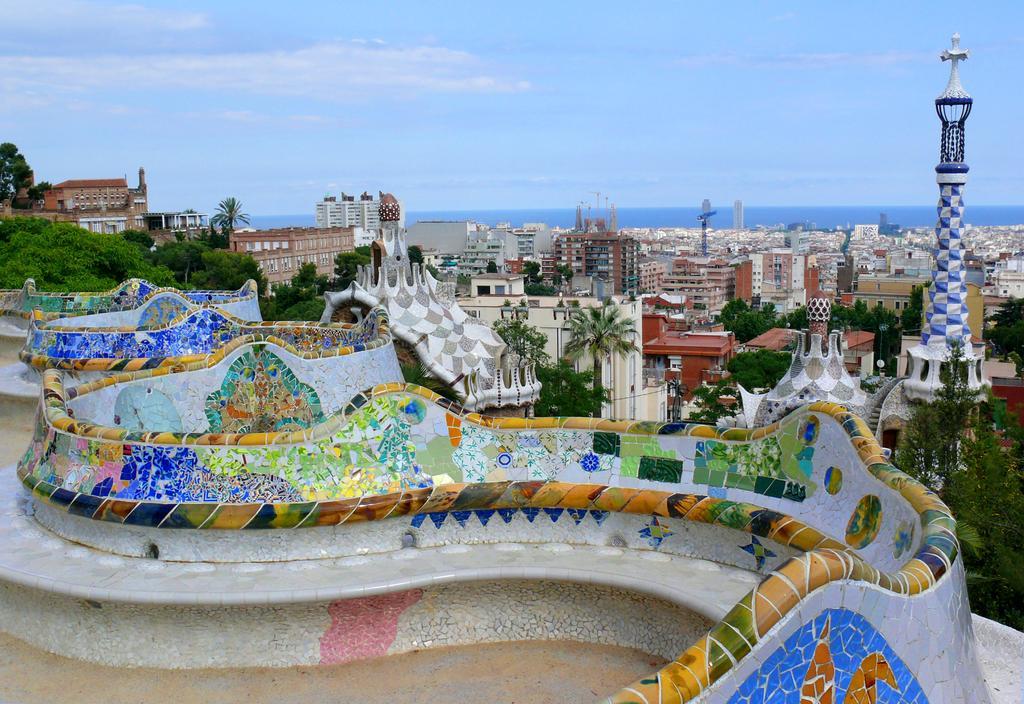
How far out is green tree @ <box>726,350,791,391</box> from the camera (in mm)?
38406

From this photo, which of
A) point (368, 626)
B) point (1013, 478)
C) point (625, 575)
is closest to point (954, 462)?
point (1013, 478)

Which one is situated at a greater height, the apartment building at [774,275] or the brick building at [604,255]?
the brick building at [604,255]

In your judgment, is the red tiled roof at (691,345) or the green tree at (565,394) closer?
the green tree at (565,394)

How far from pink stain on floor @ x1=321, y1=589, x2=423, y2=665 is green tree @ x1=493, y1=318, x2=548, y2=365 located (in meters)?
19.4

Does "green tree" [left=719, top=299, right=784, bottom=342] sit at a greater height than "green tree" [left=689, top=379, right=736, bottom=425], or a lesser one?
lesser

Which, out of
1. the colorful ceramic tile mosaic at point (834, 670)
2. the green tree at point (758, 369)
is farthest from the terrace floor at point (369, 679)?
the green tree at point (758, 369)

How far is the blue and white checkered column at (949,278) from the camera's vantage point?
20484 mm

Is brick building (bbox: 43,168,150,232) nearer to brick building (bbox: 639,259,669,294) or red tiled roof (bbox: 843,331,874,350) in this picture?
red tiled roof (bbox: 843,331,874,350)

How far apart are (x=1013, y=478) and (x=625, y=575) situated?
6497mm

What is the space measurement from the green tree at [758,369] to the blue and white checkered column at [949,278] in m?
16.6

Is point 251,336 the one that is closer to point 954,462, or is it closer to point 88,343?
point 88,343

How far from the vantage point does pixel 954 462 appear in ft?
50.2

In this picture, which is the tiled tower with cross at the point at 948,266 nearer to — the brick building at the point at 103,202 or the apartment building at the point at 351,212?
the brick building at the point at 103,202

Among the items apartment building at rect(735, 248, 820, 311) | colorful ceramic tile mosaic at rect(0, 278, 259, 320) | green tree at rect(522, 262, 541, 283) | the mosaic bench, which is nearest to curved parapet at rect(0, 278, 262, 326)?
colorful ceramic tile mosaic at rect(0, 278, 259, 320)
